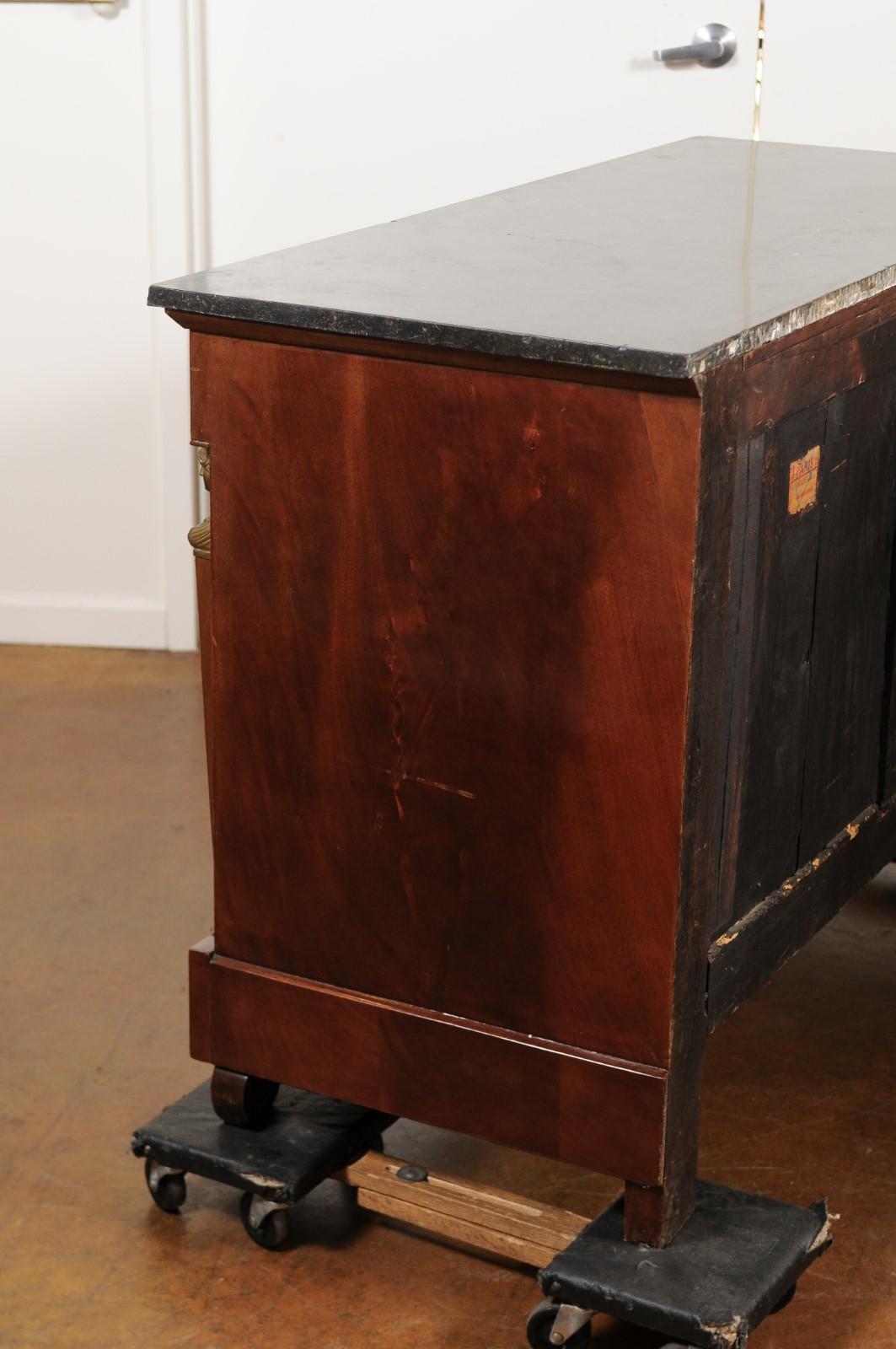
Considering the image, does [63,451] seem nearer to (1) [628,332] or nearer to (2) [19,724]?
(2) [19,724]

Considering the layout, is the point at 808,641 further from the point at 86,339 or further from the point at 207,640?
the point at 86,339

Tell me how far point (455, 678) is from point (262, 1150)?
628 millimetres

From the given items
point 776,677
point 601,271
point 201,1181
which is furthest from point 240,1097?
point 601,271

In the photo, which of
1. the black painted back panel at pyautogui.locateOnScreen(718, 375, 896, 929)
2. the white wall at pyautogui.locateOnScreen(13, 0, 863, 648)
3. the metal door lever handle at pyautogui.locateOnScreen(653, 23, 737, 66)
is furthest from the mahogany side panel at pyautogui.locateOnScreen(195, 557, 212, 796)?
the metal door lever handle at pyautogui.locateOnScreen(653, 23, 737, 66)

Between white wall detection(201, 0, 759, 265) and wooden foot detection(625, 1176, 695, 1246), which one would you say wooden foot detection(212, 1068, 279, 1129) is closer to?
wooden foot detection(625, 1176, 695, 1246)

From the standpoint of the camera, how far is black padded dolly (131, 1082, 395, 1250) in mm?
2086

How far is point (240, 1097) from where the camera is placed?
214 centimetres

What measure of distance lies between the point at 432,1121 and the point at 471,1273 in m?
0.23

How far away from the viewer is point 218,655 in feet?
6.55

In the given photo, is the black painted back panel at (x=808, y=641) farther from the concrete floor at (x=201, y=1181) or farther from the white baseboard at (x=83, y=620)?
the white baseboard at (x=83, y=620)

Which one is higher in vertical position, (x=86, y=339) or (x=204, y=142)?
(x=204, y=142)

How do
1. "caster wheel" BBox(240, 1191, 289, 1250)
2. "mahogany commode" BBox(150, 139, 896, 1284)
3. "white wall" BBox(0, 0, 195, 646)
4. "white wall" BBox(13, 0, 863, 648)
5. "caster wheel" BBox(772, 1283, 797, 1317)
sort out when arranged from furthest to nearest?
"white wall" BBox(0, 0, 195, 646) → "white wall" BBox(13, 0, 863, 648) → "caster wheel" BBox(240, 1191, 289, 1250) → "caster wheel" BBox(772, 1283, 797, 1317) → "mahogany commode" BBox(150, 139, 896, 1284)

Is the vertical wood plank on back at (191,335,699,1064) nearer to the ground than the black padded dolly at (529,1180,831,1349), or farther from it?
farther from it

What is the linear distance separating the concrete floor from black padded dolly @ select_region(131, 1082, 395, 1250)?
53 mm
